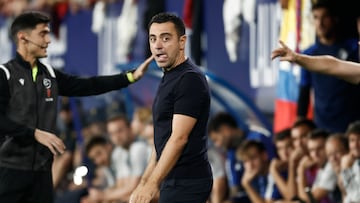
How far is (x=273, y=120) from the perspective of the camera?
44.7 feet

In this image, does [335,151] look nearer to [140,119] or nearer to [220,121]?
[220,121]

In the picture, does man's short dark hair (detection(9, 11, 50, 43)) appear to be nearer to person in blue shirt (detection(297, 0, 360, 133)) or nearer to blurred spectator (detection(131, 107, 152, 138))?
person in blue shirt (detection(297, 0, 360, 133))

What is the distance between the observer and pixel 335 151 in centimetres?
1133

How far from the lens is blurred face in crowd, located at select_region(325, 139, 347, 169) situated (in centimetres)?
1127

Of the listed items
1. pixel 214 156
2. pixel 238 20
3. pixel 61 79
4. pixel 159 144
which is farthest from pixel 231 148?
pixel 159 144

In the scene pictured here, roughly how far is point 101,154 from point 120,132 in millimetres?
353

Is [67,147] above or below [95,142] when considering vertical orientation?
below

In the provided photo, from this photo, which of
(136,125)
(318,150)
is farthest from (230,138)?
(136,125)

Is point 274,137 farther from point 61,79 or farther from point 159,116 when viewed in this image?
point 159,116

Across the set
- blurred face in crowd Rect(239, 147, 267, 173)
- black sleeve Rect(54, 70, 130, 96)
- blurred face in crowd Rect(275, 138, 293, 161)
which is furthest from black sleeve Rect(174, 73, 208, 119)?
blurred face in crowd Rect(239, 147, 267, 173)

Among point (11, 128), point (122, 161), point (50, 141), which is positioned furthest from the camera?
point (122, 161)

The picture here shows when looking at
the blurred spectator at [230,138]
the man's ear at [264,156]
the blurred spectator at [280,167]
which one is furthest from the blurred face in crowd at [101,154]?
the blurred spectator at [280,167]

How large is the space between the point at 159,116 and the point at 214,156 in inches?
200

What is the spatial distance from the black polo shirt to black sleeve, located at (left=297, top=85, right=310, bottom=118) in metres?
4.53
